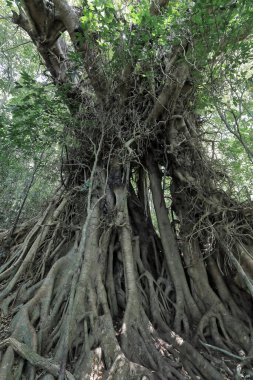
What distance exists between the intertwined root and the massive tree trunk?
1cm

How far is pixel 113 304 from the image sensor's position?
3.55 metres

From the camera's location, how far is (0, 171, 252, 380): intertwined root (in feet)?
8.48

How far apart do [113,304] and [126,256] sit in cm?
67

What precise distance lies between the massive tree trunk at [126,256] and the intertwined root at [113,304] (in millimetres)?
15

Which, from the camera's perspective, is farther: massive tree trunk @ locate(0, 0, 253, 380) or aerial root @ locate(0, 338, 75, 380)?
massive tree trunk @ locate(0, 0, 253, 380)

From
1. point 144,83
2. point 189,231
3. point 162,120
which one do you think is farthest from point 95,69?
point 189,231

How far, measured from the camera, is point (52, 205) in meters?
4.95

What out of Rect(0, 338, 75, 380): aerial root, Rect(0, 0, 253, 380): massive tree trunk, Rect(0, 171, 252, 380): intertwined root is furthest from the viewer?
Rect(0, 0, 253, 380): massive tree trunk

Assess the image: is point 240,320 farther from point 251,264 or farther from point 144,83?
point 144,83

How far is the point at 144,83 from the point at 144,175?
5.88 feet

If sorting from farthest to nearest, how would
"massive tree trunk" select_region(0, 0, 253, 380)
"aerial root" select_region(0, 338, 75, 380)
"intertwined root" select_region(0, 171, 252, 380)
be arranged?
"massive tree trunk" select_region(0, 0, 253, 380) → "intertwined root" select_region(0, 171, 252, 380) → "aerial root" select_region(0, 338, 75, 380)

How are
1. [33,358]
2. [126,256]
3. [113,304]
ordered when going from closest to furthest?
[33,358]
[113,304]
[126,256]

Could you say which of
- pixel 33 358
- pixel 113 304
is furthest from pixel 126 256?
pixel 33 358

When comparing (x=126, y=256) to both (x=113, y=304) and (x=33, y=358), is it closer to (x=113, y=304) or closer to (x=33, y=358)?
(x=113, y=304)
